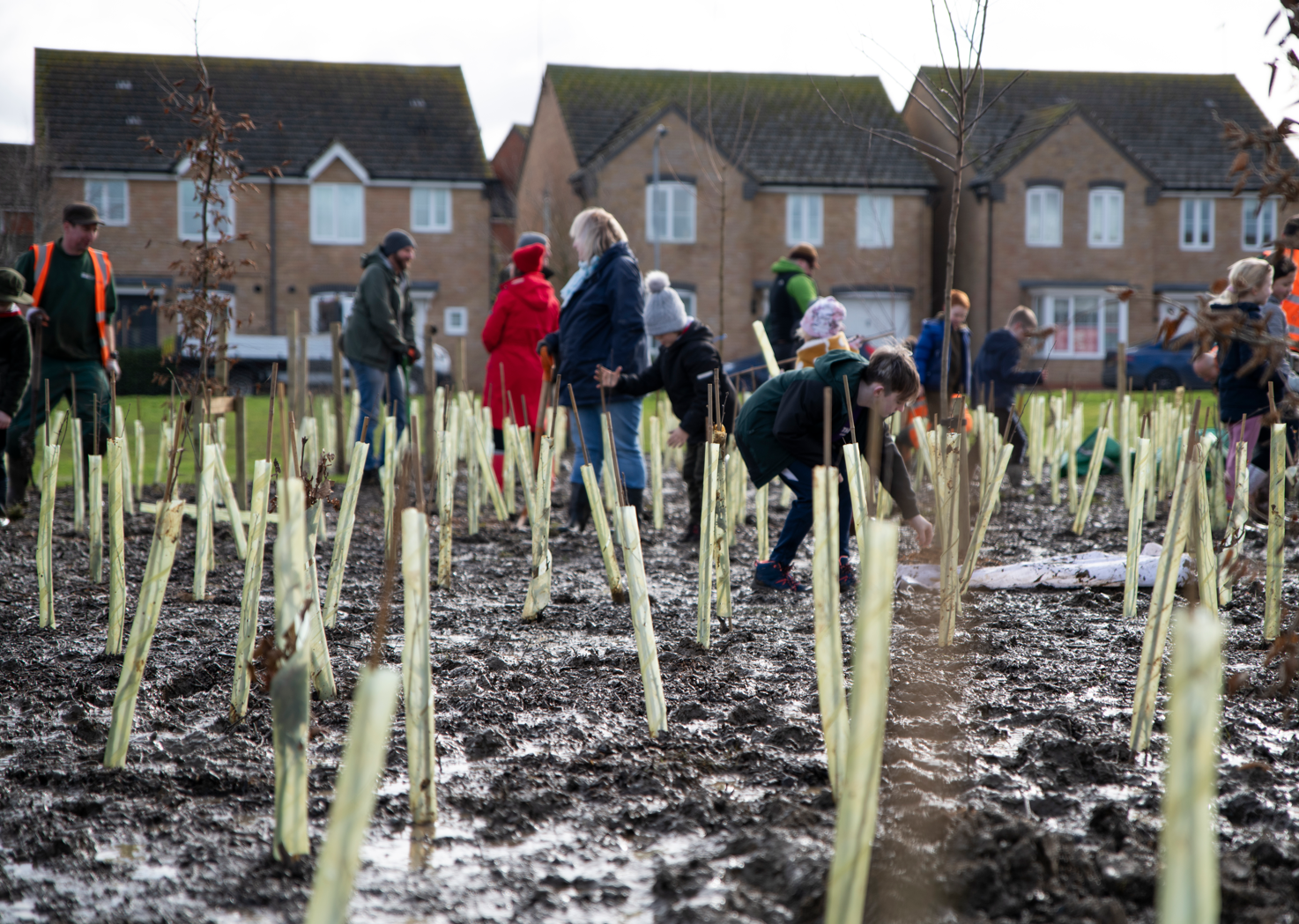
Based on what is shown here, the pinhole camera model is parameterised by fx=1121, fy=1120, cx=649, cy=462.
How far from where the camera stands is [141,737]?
8.51ft

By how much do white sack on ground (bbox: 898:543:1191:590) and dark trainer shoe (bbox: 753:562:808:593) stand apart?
412mm

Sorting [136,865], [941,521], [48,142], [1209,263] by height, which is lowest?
[136,865]

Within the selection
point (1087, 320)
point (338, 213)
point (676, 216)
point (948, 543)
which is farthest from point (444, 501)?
point (1087, 320)

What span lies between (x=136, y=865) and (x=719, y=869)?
3.30 feet

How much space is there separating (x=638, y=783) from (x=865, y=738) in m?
0.86

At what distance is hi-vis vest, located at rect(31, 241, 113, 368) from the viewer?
5.84 metres

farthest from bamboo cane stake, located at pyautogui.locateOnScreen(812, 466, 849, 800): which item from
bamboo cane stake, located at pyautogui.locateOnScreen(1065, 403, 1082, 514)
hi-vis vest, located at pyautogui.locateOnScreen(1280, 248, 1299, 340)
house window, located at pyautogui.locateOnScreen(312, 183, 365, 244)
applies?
house window, located at pyautogui.locateOnScreen(312, 183, 365, 244)

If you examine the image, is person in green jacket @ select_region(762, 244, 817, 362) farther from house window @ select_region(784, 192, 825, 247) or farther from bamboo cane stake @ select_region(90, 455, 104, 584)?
house window @ select_region(784, 192, 825, 247)

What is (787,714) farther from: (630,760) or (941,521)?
(941,521)

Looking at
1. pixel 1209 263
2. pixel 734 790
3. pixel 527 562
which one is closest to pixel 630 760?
pixel 734 790

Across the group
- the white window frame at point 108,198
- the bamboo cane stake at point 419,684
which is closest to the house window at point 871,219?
the white window frame at point 108,198

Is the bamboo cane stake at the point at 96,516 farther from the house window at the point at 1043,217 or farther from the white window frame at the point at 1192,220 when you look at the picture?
the white window frame at the point at 1192,220

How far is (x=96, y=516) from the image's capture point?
13.0 feet

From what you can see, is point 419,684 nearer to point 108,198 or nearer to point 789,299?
point 789,299
